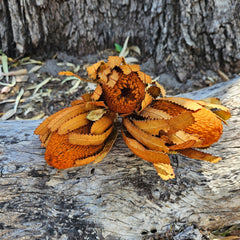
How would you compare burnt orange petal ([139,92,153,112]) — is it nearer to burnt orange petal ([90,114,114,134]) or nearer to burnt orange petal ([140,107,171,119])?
burnt orange petal ([140,107,171,119])

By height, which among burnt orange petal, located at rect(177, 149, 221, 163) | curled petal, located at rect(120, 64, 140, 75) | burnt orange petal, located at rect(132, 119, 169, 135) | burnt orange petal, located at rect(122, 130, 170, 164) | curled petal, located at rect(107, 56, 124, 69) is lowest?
burnt orange petal, located at rect(177, 149, 221, 163)

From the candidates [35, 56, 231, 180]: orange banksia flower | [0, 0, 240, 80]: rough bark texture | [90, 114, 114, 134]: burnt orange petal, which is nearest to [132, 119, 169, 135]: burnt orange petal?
[35, 56, 231, 180]: orange banksia flower

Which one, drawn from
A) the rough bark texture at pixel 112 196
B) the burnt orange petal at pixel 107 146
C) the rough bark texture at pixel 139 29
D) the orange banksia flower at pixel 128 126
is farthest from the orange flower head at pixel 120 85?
the rough bark texture at pixel 139 29

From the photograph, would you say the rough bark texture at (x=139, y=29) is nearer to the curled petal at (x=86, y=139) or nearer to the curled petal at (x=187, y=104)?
the curled petal at (x=187, y=104)

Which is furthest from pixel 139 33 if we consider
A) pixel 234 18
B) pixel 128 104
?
pixel 128 104

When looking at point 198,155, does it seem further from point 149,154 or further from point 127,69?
point 127,69

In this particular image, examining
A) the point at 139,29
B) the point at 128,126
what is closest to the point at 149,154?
the point at 128,126
